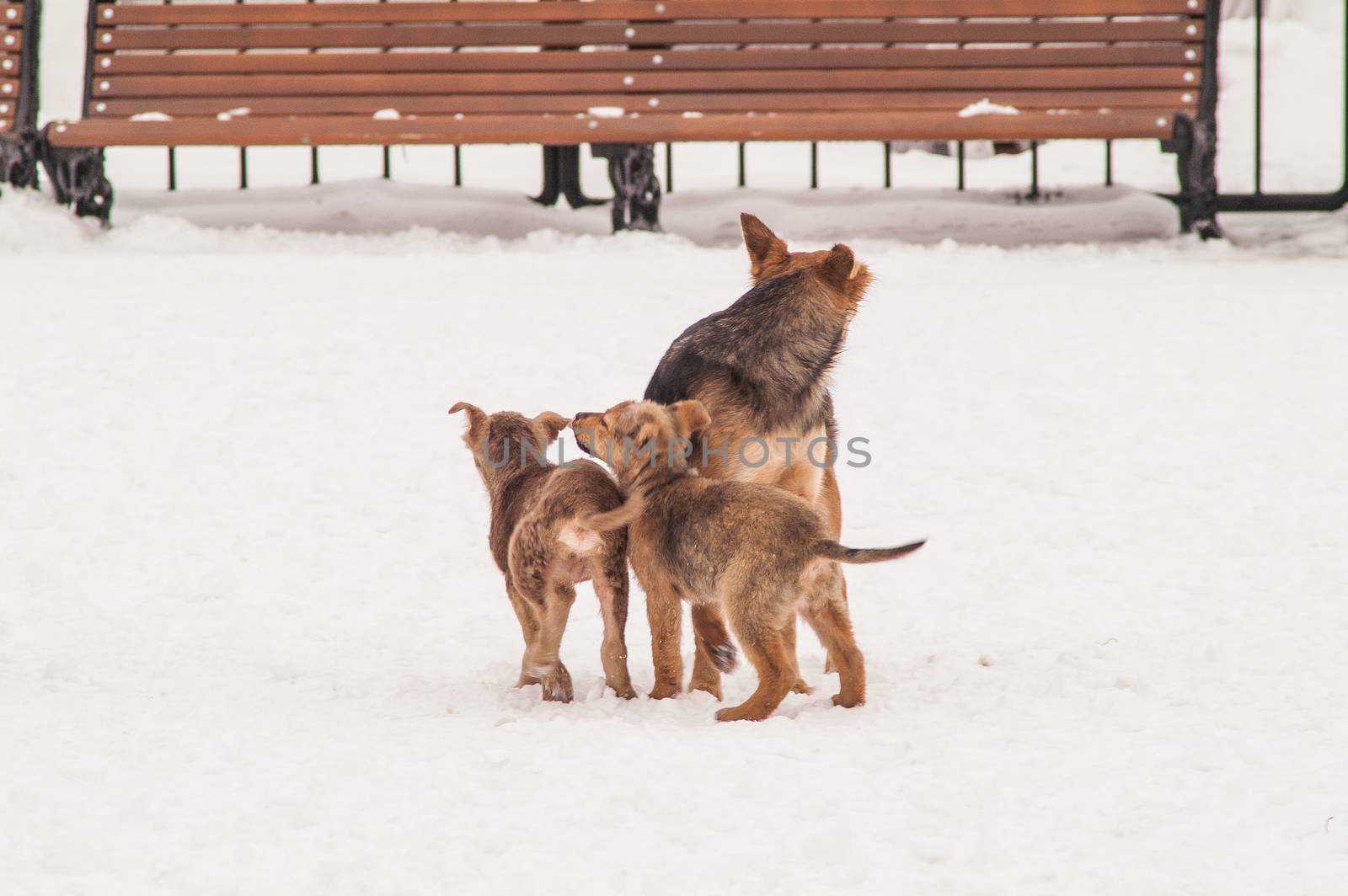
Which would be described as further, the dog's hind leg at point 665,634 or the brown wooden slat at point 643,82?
the brown wooden slat at point 643,82

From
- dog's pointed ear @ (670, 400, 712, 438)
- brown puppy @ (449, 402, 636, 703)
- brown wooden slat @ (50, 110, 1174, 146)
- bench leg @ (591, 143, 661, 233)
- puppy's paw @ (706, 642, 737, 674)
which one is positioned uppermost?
brown wooden slat @ (50, 110, 1174, 146)

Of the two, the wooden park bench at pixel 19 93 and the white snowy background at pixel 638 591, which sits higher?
the wooden park bench at pixel 19 93

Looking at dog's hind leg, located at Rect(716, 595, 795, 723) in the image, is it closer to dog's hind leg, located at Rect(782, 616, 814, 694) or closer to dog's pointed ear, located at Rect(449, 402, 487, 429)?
dog's hind leg, located at Rect(782, 616, 814, 694)

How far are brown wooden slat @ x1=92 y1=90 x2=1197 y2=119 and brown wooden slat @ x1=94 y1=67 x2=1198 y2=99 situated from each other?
51 millimetres

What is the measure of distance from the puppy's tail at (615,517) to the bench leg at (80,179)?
7207mm

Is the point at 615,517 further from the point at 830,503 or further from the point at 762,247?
the point at 762,247

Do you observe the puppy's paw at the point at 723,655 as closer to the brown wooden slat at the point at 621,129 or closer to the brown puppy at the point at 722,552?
the brown puppy at the point at 722,552

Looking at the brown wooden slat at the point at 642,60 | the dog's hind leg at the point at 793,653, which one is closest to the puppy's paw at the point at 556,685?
the dog's hind leg at the point at 793,653

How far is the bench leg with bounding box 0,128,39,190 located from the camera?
1031 cm

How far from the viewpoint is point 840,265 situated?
5.01m

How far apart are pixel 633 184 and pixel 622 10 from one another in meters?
1.27

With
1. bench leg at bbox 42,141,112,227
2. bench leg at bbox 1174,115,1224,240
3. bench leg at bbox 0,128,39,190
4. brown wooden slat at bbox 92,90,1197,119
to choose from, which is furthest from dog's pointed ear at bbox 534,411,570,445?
bench leg at bbox 0,128,39,190

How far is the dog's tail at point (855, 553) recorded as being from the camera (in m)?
4.23

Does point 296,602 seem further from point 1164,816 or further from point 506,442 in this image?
point 1164,816
